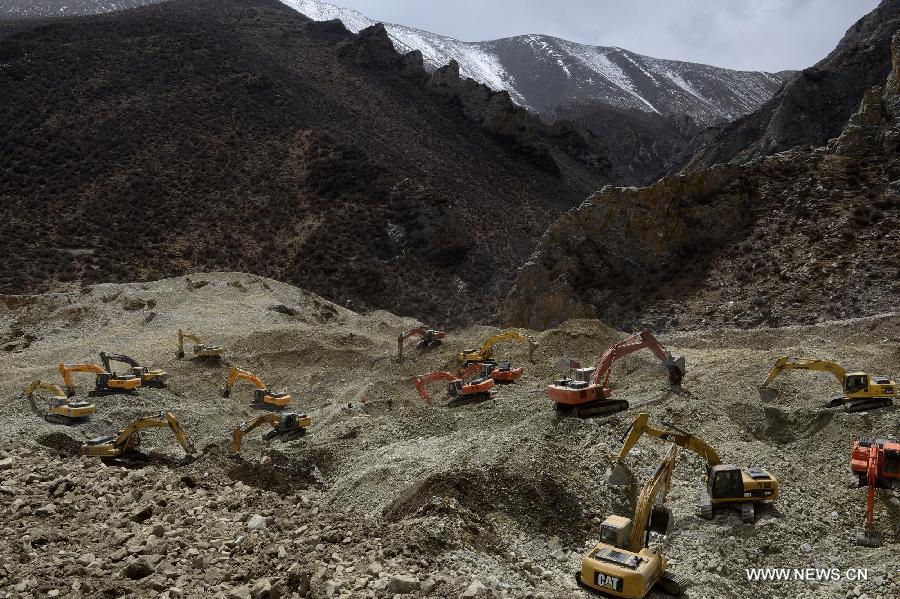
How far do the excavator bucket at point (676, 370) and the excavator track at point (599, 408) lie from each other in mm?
2075

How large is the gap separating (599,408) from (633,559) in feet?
21.4

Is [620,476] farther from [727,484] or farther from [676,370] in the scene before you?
[676,370]

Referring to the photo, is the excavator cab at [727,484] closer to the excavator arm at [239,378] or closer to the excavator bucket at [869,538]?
the excavator bucket at [869,538]

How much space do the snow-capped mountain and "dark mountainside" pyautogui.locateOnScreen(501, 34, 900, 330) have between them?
12434cm

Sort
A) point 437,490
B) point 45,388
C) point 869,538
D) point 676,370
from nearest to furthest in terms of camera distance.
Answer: point 869,538
point 437,490
point 676,370
point 45,388

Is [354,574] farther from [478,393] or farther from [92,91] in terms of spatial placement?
[92,91]

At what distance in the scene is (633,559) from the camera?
24.3ft

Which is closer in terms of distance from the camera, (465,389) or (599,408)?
(599,408)

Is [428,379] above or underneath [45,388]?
above

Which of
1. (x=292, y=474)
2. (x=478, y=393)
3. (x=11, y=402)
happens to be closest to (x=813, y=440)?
(x=478, y=393)

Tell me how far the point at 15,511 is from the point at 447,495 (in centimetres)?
603

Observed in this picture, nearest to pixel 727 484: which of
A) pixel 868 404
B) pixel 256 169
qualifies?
pixel 868 404

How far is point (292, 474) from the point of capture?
14352 mm

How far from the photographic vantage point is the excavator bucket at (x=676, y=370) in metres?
15.4
